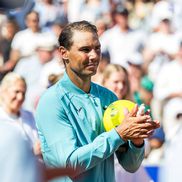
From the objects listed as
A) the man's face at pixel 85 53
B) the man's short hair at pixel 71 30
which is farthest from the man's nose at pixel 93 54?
the man's short hair at pixel 71 30

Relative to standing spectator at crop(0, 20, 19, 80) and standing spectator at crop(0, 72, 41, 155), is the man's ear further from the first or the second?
standing spectator at crop(0, 20, 19, 80)

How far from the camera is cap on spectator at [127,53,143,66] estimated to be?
11.0 metres

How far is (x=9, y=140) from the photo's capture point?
1.99m

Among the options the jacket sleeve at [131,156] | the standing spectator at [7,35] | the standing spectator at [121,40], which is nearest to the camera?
the jacket sleeve at [131,156]

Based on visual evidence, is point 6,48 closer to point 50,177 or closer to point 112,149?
point 112,149

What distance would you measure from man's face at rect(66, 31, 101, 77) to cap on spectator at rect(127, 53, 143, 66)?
6.80 metres

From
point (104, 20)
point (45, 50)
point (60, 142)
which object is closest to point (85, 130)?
point (60, 142)

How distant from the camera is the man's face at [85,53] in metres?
4.17

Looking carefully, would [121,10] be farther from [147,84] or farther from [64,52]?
[64,52]

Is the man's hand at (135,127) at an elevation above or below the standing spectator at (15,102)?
below

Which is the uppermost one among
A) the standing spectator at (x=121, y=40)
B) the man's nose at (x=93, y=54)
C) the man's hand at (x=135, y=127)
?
the standing spectator at (x=121, y=40)

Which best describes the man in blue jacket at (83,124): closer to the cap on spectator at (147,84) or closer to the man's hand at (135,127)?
the man's hand at (135,127)

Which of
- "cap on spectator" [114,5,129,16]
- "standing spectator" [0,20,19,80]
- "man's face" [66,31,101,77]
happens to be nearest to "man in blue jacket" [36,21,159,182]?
"man's face" [66,31,101,77]

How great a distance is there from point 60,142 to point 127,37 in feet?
25.1
